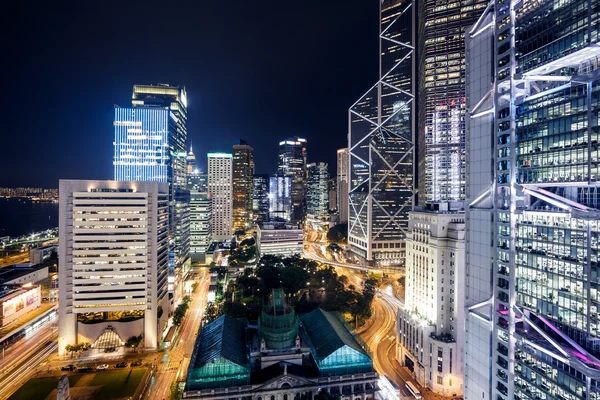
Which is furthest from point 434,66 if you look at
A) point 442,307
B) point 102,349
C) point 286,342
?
point 102,349

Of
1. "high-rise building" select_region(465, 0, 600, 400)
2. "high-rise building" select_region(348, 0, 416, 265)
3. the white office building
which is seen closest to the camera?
"high-rise building" select_region(465, 0, 600, 400)

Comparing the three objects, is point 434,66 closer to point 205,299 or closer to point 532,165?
point 532,165

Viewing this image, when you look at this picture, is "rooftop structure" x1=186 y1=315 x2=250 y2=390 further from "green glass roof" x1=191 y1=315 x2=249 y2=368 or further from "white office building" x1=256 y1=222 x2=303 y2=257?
"white office building" x1=256 y1=222 x2=303 y2=257

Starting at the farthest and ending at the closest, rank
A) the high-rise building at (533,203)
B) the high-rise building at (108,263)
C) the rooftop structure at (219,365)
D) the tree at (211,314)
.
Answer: the tree at (211,314) < the high-rise building at (108,263) < the rooftop structure at (219,365) < the high-rise building at (533,203)

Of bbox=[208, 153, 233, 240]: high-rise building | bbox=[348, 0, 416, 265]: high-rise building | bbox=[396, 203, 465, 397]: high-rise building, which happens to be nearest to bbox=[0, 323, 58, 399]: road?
bbox=[396, 203, 465, 397]: high-rise building

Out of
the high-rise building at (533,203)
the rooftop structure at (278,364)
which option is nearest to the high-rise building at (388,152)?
the rooftop structure at (278,364)

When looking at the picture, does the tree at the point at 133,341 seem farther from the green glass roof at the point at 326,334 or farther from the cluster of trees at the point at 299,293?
the green glass roof at the point at 326,334
